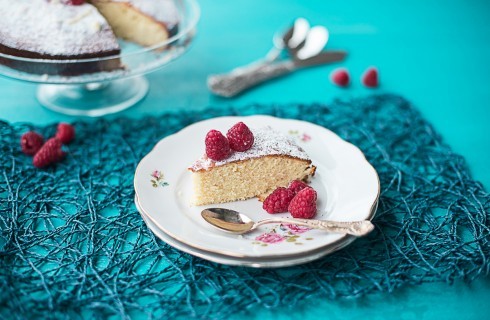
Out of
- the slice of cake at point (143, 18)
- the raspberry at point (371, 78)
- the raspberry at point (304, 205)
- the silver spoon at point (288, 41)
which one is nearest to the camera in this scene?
the raspberry at point (304, 205)

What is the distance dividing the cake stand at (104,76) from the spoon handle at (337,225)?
1.05m

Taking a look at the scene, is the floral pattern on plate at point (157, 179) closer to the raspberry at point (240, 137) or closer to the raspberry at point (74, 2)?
the raspberry at point (240, 137)

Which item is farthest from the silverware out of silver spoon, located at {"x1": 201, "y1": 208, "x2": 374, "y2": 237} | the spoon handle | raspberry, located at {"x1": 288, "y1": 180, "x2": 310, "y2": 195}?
the spoon handle

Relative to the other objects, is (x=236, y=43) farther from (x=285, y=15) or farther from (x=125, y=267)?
(x=125, y=267)

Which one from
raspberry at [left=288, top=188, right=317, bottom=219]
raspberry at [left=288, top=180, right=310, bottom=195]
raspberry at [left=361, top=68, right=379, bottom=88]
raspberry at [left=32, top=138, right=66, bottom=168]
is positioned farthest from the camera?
raspberry at [left=361, top=68, right=379, bottom=88]

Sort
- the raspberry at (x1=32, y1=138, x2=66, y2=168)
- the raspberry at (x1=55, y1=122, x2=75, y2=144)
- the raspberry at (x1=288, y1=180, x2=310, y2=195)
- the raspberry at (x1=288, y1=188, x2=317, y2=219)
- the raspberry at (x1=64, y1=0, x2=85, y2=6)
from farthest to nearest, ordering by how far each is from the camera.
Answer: the raspberry at (x1=64, y1=0, x2=85, y2=6) < the raspberry at (x1=55, y1=122, x2=75, y2=144) < the raspberry at (x1=32, y1=138, x2=66, y2=168) < the raspberry at (x1=288, y1=180, x2=310, y2=195) < the raspberry at (x1=288, y1=188, x2=317, y2=219)

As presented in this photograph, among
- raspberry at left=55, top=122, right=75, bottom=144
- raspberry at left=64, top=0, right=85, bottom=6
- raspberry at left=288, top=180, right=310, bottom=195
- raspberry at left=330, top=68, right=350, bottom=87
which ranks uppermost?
raspberry at left=330, top=68, right=350, bottom=87

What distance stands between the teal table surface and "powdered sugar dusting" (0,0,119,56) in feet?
1.10

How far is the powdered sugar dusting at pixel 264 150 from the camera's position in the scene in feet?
6.47

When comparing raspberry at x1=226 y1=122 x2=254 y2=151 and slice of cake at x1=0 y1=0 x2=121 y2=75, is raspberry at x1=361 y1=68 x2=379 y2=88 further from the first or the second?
slice of cake at x1=0 y1=0 x2=121 y2=75

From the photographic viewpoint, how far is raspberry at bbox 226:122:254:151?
197cm

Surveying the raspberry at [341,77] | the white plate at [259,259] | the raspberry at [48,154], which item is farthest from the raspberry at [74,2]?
the white plate at [259,259]

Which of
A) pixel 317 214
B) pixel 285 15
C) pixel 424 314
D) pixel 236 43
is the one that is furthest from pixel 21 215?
pixel 285 15

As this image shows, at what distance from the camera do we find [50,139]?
2.23 meters
